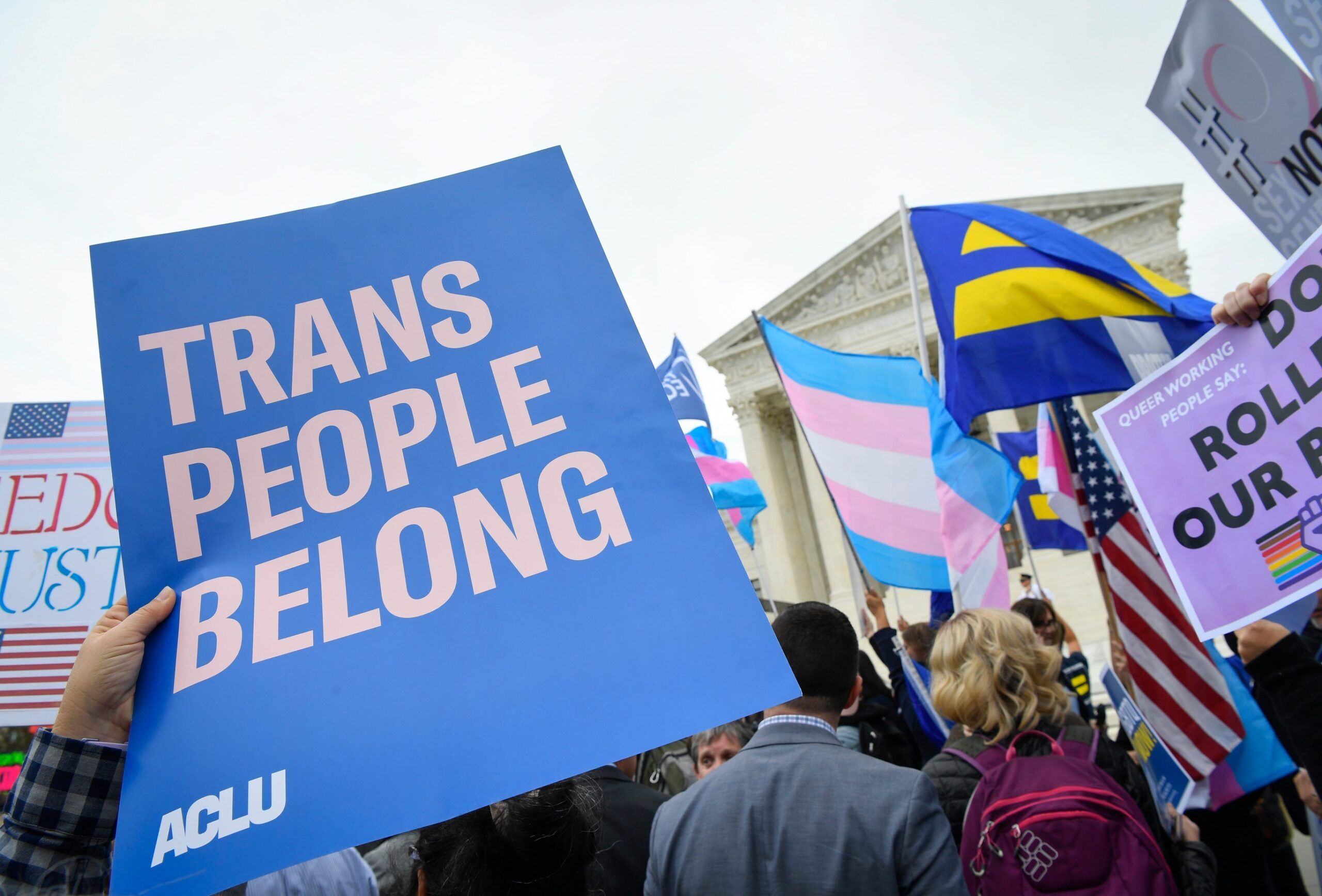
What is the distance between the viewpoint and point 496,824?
4.89 feet

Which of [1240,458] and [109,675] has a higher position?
[109,675]

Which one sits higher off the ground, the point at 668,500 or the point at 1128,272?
the point at 1128,272

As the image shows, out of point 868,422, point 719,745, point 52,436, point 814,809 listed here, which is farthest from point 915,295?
point 52,436

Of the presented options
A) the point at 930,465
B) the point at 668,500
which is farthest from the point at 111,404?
the point at 930,465

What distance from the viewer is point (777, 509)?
30.0m

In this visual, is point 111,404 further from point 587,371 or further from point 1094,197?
point 1094,197

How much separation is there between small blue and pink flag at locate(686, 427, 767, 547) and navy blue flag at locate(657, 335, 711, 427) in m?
0.20

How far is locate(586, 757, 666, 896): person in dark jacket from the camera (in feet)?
7.40

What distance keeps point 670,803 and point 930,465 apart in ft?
12.1

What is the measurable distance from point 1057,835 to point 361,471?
1938 mm

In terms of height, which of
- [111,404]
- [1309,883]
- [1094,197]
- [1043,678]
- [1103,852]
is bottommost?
[1309,883]

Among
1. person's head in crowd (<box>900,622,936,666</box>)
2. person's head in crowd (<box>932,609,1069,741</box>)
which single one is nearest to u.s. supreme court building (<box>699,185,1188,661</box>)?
person's head in crowd (<box>900,622,936,666</box>)

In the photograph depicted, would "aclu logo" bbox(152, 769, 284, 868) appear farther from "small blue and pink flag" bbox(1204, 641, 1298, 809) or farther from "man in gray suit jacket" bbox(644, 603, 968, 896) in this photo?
"small blue and pink flag" bbox(1204, 641, 1298, 809)

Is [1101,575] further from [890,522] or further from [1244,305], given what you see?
[1244,305]
